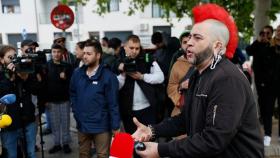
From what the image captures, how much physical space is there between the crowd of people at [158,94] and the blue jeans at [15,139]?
12 mm

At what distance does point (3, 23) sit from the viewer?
1081 inches

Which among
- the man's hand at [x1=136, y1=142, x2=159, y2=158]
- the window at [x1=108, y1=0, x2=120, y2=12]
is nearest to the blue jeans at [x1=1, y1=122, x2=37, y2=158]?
the man's hand at [x1=136, y1=142, x2=159, y2=158]

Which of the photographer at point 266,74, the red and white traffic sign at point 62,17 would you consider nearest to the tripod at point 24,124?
the photographer at point 266,74

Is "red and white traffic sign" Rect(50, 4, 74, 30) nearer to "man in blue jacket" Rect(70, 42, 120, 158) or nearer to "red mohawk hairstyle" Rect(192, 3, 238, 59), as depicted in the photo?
"man in blue jacket" Rect(70, 42, 120, 158)

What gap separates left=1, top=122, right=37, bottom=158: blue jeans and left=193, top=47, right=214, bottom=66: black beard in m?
2.93

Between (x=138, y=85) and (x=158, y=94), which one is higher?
(x=138, y=85)

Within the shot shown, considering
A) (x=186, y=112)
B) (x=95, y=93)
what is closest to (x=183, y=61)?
(x=95, y=93)

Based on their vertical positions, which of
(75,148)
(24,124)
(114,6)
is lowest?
(75,148)

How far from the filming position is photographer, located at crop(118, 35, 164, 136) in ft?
15.5

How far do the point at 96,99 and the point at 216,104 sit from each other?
8.71ft

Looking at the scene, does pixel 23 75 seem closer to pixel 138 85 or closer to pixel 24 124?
pixel 24 124

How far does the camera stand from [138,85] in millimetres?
4746

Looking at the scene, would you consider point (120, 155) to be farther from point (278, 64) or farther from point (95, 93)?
point (278, 64)

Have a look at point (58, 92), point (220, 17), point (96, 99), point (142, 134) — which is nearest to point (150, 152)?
point (142, 134)
